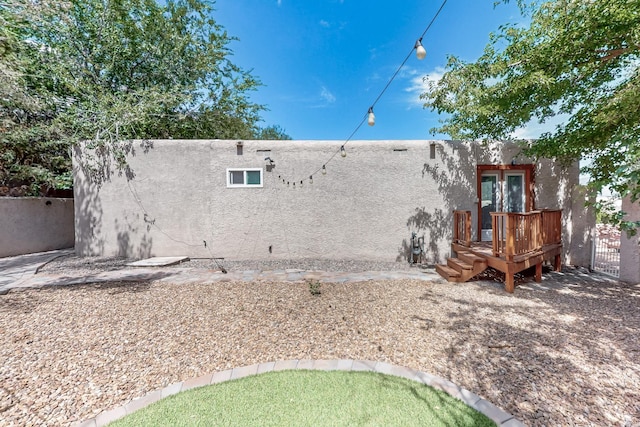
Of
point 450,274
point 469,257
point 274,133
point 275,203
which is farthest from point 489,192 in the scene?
point 274,133

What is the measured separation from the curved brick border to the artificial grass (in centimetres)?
7

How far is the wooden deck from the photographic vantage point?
4.94 m

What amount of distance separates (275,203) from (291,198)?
52 cm

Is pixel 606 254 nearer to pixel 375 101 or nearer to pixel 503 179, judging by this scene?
pixel 503 179

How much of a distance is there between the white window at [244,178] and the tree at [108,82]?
3.41 meters

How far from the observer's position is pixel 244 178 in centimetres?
755

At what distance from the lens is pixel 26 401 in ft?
7.53

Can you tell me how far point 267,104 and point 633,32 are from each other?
13.3 meters

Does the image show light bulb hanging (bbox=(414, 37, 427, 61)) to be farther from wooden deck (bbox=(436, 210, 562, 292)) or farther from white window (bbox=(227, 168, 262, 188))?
white window (bbox=(227, 168, 262, 188))

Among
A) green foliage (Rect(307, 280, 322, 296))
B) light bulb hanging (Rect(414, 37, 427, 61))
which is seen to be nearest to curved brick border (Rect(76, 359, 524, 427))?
green foliage (Rect(307, 280, 322, 296))

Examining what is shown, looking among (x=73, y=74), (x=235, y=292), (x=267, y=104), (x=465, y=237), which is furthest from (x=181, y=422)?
(x=267, y=104)

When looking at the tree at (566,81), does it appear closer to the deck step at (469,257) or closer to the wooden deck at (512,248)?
the wooden deck at (512,248)

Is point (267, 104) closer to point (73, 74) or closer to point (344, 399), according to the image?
point (73, 74)

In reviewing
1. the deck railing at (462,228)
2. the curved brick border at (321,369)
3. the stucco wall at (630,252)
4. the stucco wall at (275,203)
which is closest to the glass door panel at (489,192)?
the stucco wall at (275,203)
